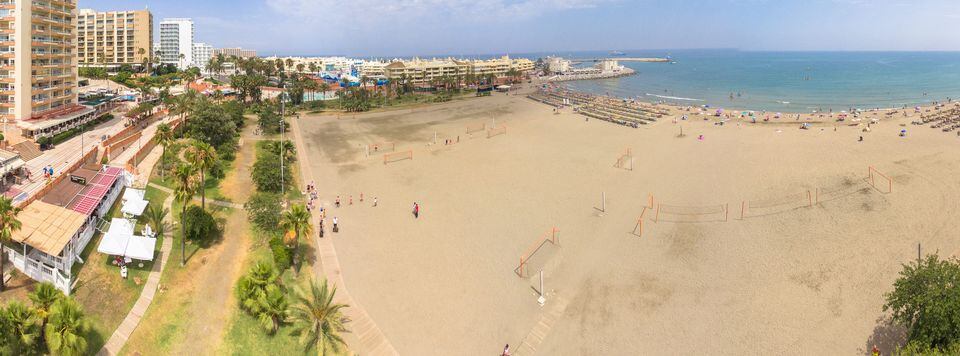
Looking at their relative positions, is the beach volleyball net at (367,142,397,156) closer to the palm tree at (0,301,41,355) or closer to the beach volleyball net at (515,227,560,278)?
the beach volleyball net at (515,227,560,278)

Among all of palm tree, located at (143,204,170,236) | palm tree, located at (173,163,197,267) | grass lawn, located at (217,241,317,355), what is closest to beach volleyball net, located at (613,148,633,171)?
grass lawn, located at (217,241,317,355)

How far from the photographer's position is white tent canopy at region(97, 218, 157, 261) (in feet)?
81.5

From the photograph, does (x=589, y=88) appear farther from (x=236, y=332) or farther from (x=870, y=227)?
(x=236, y=332)

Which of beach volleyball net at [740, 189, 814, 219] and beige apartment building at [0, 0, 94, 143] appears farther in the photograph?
beige apartment building at [0, 0, 94, 143]

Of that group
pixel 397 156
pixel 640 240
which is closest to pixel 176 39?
pixel 397 156

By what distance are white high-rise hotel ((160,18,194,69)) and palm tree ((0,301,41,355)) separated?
151579 millimetres

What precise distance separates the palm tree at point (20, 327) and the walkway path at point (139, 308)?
120 inches

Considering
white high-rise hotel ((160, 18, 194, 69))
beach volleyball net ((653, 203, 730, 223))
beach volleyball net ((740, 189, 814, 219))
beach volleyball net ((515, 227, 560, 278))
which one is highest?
white high-rise hotel ((160, 18, 194, 69))

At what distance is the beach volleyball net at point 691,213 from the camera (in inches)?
1364

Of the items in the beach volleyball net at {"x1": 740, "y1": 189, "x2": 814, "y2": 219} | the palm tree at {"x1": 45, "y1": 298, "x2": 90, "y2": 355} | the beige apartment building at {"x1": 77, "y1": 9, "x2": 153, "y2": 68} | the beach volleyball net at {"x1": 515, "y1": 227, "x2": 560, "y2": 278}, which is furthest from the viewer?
the beige apartment building at {"x1": 77, "y1": 9, "x2": 153, "y2": 68}

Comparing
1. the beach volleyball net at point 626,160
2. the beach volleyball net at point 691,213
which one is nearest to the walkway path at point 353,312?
the beach volleyball net at point 691,213

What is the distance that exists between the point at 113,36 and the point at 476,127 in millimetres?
94002

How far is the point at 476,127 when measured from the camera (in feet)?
232

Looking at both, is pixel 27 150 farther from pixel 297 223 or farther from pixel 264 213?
pixel 297 223
